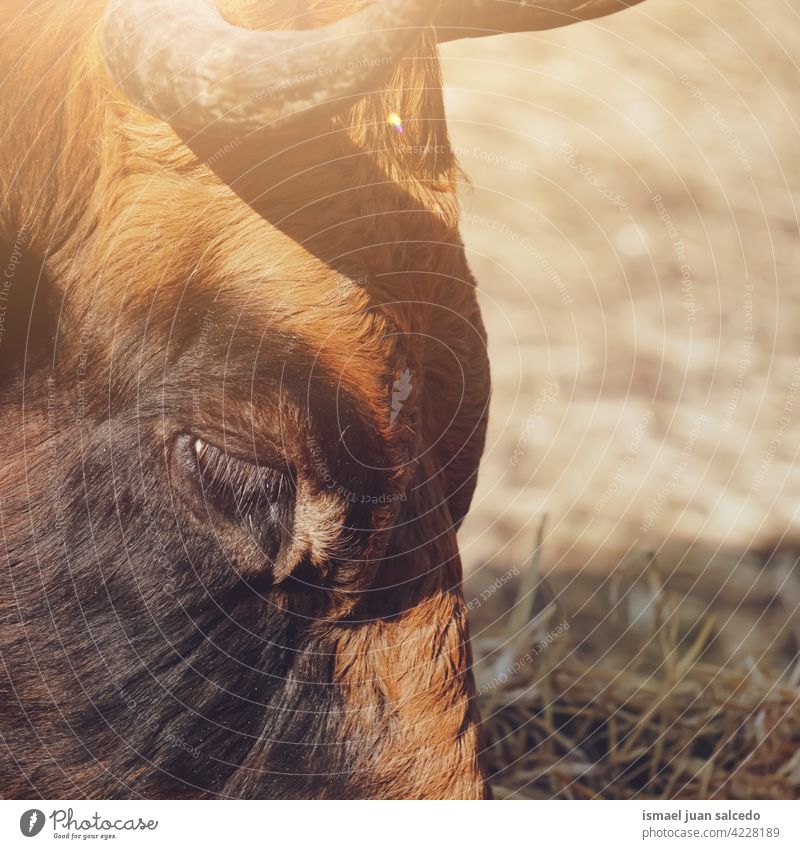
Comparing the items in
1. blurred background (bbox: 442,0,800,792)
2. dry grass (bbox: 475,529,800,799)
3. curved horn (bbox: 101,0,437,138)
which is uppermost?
curved horn (bbox: 101,0,437,138)

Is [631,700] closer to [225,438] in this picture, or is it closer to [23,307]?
[225,438]

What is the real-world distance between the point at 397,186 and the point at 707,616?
831mm

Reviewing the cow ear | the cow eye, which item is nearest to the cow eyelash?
the cow eye

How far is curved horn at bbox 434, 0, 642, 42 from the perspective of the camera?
70 cm

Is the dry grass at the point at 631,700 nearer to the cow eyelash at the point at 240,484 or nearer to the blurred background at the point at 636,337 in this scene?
the blurred background at the point at 636,337

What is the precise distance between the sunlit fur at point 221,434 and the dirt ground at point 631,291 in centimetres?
34

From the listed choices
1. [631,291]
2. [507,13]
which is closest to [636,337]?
[631,291]

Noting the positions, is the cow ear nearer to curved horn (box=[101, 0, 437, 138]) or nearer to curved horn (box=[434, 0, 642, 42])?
curved horn (box=[101, 0, 437, 138])

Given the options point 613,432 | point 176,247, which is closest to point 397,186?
point 176,247

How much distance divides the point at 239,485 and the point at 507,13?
1.63ft

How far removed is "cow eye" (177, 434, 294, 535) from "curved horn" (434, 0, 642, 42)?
0.44 metres

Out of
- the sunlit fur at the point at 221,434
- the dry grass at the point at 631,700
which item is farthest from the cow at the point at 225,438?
the dry grass at the point at 631,700

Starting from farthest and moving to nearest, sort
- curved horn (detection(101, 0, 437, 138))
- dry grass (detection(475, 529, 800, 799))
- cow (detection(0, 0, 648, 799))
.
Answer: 1. dry grass (detection(475, 529, 800, 799))
2. cow (detection(0, 0, 648, 799))
3. curved horn (detection(101, 0, 437, 138))

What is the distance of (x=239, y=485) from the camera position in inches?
34.0
